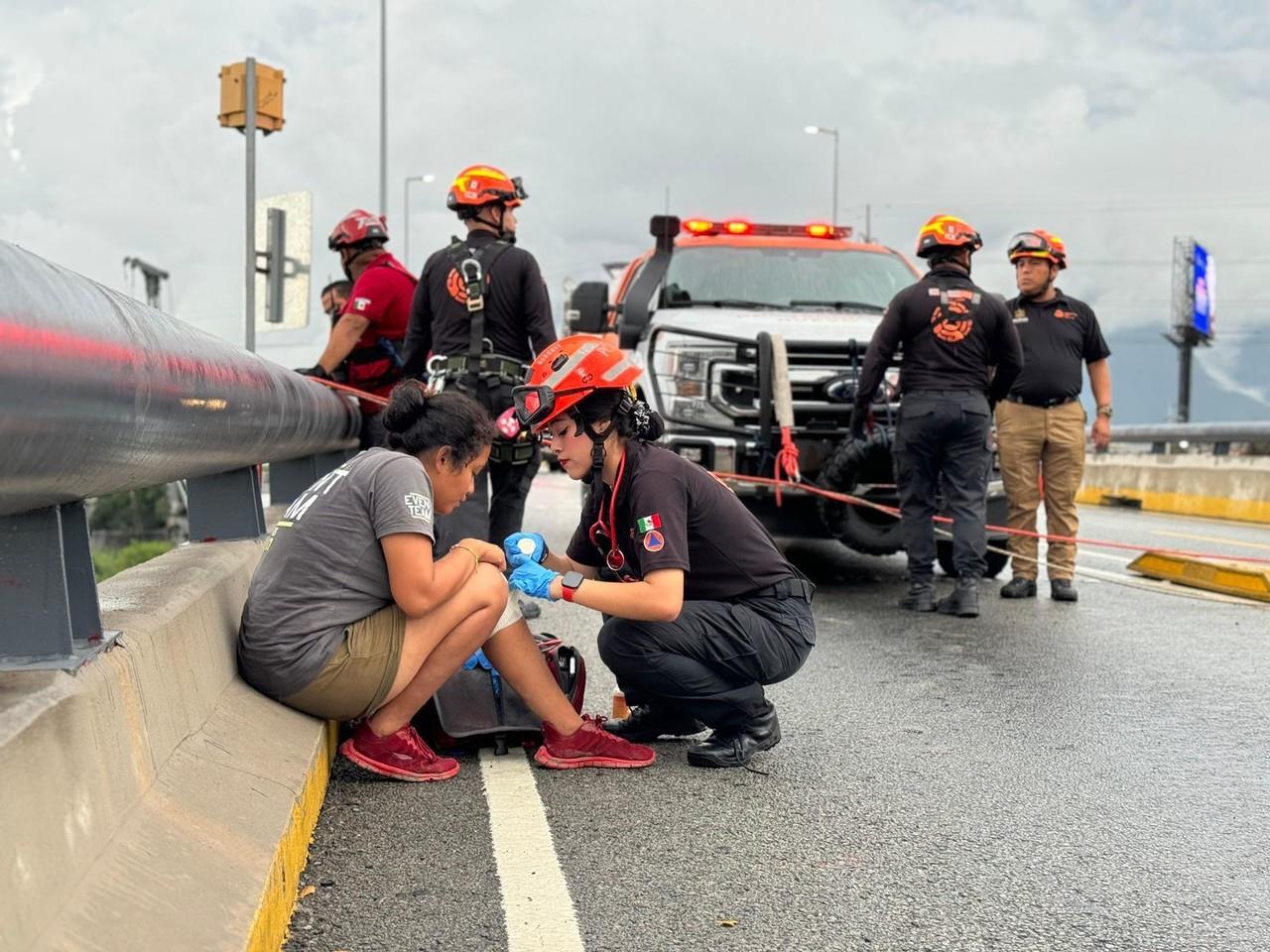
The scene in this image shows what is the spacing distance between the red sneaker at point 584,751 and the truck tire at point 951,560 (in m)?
5.49

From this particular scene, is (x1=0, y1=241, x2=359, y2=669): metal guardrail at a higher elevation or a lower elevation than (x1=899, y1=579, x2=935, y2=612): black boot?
higher

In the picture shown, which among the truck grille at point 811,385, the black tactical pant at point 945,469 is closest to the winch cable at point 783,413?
the truck grille at point 811,385

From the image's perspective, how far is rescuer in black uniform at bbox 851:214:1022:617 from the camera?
839 centimetres

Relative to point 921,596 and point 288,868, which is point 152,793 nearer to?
point 288,868

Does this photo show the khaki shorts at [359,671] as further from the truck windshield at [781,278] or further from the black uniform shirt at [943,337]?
the truck windshield at [781,278]

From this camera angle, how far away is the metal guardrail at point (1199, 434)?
56.1 feet

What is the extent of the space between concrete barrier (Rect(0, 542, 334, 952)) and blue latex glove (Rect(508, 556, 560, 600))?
0.81m

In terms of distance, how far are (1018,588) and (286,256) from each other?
678 cm

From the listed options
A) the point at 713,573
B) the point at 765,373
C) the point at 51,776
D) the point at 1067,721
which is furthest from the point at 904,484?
the point at 51,776

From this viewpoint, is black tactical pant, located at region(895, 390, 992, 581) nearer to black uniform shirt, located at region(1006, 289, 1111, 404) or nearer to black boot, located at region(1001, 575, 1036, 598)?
black boot, located at region(1001, 575, 1036, 598)

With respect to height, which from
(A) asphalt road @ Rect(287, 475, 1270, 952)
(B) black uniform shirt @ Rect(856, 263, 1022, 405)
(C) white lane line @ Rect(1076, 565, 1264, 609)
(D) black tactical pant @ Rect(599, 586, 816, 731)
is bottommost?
(C) white lane line @ Rect(1076, 565, 1264, 609)

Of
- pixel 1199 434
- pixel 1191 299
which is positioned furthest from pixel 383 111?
pixel 1191 299

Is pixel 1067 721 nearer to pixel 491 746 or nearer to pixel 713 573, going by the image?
pixel 713 573

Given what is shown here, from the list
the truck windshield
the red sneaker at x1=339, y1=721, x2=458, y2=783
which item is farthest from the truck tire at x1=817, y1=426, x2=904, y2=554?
the red sneaker at x1=339, y1=721, x2=458, y2=783
